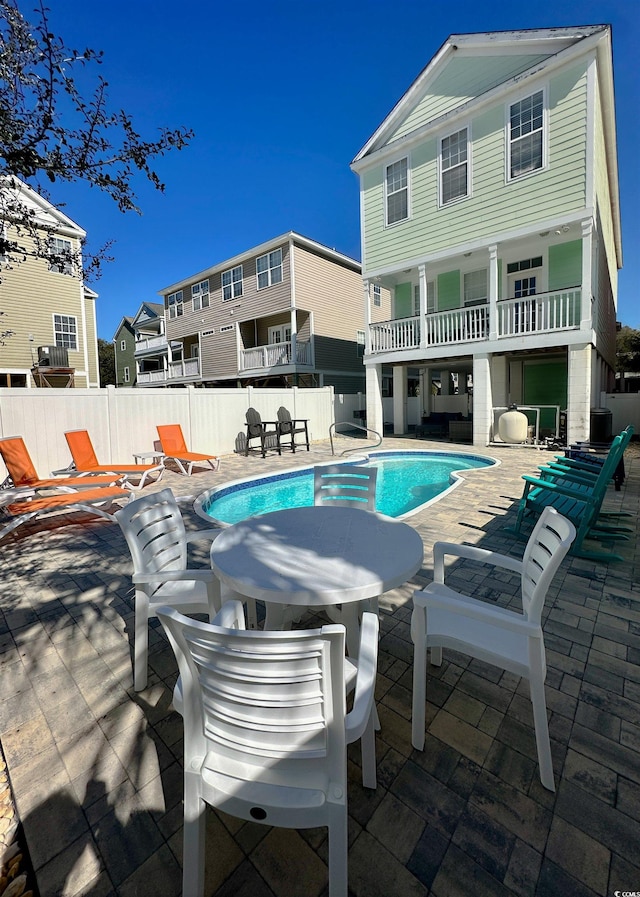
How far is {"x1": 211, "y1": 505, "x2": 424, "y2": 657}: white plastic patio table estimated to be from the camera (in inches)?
67.8

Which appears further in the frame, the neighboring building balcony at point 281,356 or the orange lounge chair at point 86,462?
the neighboring building balcony at point 281,356

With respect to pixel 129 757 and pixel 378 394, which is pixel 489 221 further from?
pixel 129 757

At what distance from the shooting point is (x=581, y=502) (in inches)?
162

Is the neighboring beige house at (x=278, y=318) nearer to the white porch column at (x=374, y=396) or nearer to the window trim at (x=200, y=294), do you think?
the window trim at (x=200, y=294)

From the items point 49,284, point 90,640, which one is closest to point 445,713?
point 90,640

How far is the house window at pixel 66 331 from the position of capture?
57.3 ft

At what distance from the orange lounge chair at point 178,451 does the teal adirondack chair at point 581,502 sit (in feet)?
21.0

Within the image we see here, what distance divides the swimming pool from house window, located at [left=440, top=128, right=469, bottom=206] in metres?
7.64

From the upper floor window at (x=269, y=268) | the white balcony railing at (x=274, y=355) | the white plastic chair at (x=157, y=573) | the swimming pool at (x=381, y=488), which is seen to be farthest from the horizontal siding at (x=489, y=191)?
the white plastic chair at (x=157, y=573)

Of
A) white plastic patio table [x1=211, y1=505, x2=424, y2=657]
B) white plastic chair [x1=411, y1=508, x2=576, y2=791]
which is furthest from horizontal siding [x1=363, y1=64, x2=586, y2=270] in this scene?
white plastic patio table [x1=211, y1=505, x2=424, y2=657]

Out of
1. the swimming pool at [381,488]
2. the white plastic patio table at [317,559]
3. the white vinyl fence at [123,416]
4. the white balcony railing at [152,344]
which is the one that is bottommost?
the swimming pool at [381,488]

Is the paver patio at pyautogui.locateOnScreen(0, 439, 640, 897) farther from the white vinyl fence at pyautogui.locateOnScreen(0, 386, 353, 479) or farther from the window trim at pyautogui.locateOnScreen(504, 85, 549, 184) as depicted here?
the window trim at pyautogui.locateOnScreen(504, 85, 549, 184)

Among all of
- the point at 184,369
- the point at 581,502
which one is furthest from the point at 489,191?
the point at 184,369

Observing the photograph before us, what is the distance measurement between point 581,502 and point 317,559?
3.39 metres
